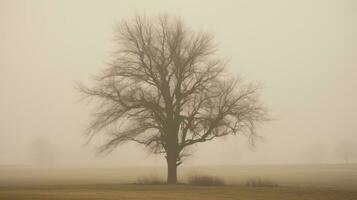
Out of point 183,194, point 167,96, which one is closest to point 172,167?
point 167,96

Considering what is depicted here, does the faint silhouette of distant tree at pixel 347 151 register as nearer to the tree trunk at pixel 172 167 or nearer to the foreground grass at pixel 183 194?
the tree trunk at pixel 172 167

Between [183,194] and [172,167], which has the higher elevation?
[172,167]

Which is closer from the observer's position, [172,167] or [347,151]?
[172,167]

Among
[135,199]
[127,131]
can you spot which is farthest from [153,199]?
[127,131]

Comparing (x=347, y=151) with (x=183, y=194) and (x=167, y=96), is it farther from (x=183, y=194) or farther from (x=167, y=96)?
(x=183, y=194)

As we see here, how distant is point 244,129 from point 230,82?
4.07 m

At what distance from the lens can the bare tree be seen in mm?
43219

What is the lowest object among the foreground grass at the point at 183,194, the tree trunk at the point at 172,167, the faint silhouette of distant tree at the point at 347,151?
the foreground grass at the point at 183,194

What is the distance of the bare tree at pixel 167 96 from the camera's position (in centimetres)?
4322

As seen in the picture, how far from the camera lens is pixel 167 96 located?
146 ft

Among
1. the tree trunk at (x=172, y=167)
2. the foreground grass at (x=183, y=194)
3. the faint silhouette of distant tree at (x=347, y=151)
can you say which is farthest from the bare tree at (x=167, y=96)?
the faint silhouette of distant tree at (x=347, y=151)

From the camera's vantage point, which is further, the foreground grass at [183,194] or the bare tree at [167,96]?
the bare tree at [167,96]

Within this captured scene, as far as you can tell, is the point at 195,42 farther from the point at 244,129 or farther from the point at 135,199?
the point at 135,199

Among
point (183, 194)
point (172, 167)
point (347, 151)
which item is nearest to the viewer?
point (183, 194)
